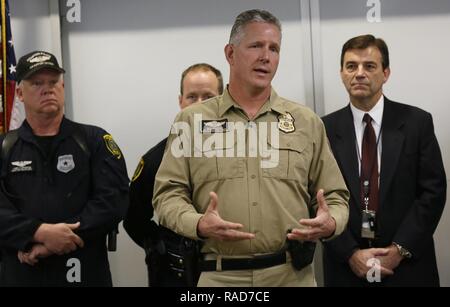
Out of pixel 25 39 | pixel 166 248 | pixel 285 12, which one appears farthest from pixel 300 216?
pixel 25 39

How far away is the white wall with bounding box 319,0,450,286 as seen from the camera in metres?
3.45

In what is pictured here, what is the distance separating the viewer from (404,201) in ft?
9.36

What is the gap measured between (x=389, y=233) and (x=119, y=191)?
1287 mm

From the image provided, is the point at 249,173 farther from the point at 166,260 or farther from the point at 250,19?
the point at 166,260

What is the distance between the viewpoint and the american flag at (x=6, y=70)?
319 cm

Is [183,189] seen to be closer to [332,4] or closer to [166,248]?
[166,248]

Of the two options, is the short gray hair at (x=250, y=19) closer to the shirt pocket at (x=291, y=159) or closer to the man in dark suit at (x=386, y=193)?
the shirt pocket at (x=291, y=159)

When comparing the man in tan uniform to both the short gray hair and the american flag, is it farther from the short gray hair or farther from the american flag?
the american flag

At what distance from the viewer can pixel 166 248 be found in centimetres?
271

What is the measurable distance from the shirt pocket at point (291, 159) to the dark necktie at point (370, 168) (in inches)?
29.8

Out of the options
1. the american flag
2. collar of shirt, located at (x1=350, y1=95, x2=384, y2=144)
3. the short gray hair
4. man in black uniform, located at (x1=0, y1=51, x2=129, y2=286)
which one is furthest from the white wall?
the american flag

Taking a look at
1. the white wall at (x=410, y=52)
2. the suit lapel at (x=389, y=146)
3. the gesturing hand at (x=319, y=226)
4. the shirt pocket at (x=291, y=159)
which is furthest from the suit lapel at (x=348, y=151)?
the gesturing hand at (x=319, y=226)

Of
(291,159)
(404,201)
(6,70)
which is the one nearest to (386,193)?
(404,201)

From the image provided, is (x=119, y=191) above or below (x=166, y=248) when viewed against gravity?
above
